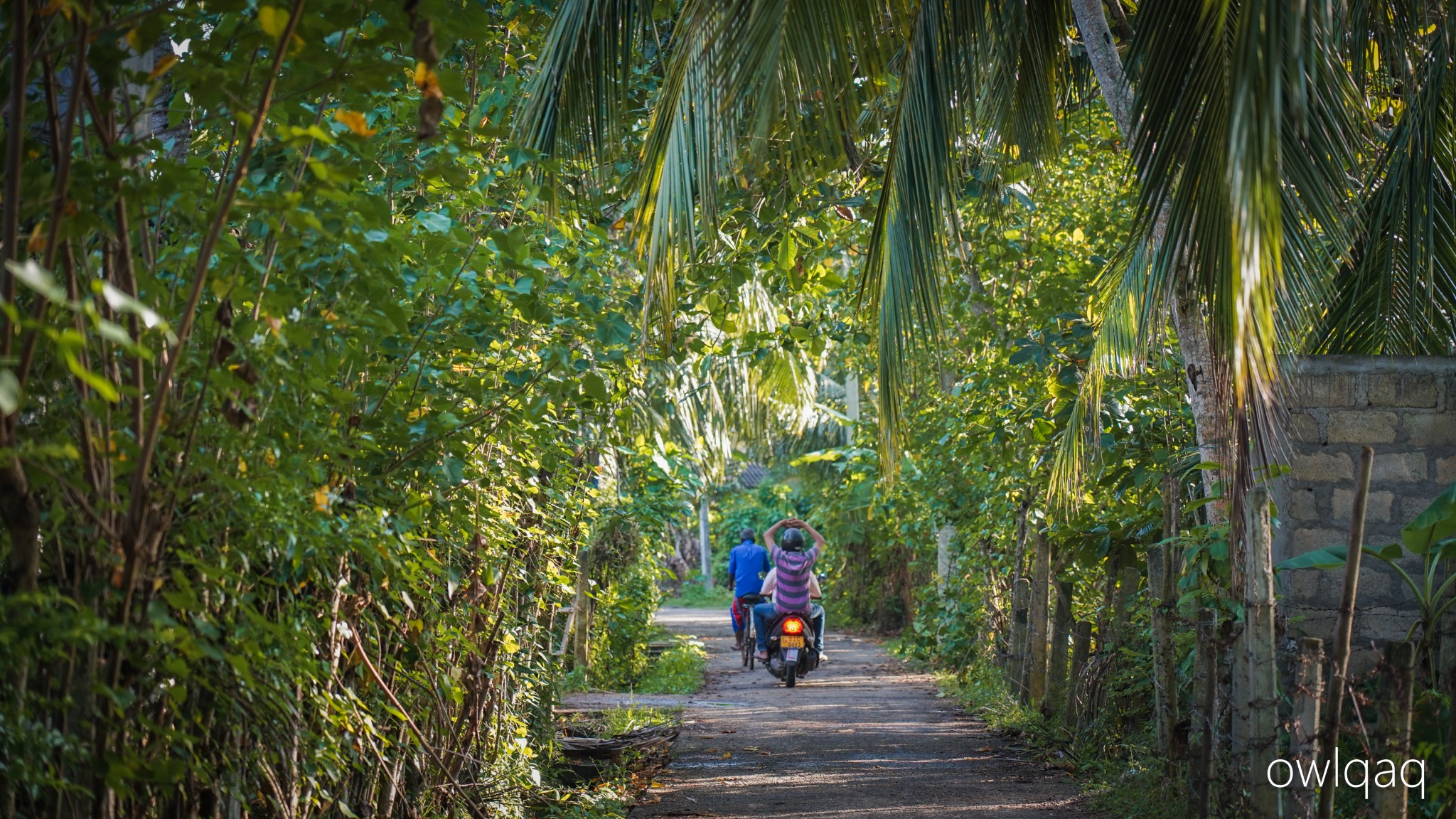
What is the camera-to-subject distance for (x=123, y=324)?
2148 mm

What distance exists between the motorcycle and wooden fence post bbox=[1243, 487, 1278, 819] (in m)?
6.95

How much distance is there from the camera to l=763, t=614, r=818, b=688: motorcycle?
1038 centimetres

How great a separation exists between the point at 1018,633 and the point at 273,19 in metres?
7.46

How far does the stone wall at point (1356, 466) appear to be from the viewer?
15.6 feet

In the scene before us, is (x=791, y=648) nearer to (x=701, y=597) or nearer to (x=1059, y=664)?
(x=1059, y=664)

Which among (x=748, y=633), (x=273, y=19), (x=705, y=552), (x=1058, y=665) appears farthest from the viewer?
(x=705, y=552)

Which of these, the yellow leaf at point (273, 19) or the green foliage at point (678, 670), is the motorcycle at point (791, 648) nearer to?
the green foliage at point (678, 670)

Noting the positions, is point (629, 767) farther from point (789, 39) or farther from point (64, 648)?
point (64, 648)

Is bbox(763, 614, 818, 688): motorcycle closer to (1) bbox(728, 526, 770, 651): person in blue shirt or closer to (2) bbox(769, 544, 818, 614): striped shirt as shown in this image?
(2) bbox(769, 544, 818, 614): striped shirt

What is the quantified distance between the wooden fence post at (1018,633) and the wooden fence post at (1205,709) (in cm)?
391

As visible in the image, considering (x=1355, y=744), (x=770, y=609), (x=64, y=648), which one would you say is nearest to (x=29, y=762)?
(x=64, y=648)

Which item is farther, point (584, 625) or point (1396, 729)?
point (584, 625)

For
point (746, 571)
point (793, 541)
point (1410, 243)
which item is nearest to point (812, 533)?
point (793, 541)

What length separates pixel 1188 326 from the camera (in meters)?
4.68
